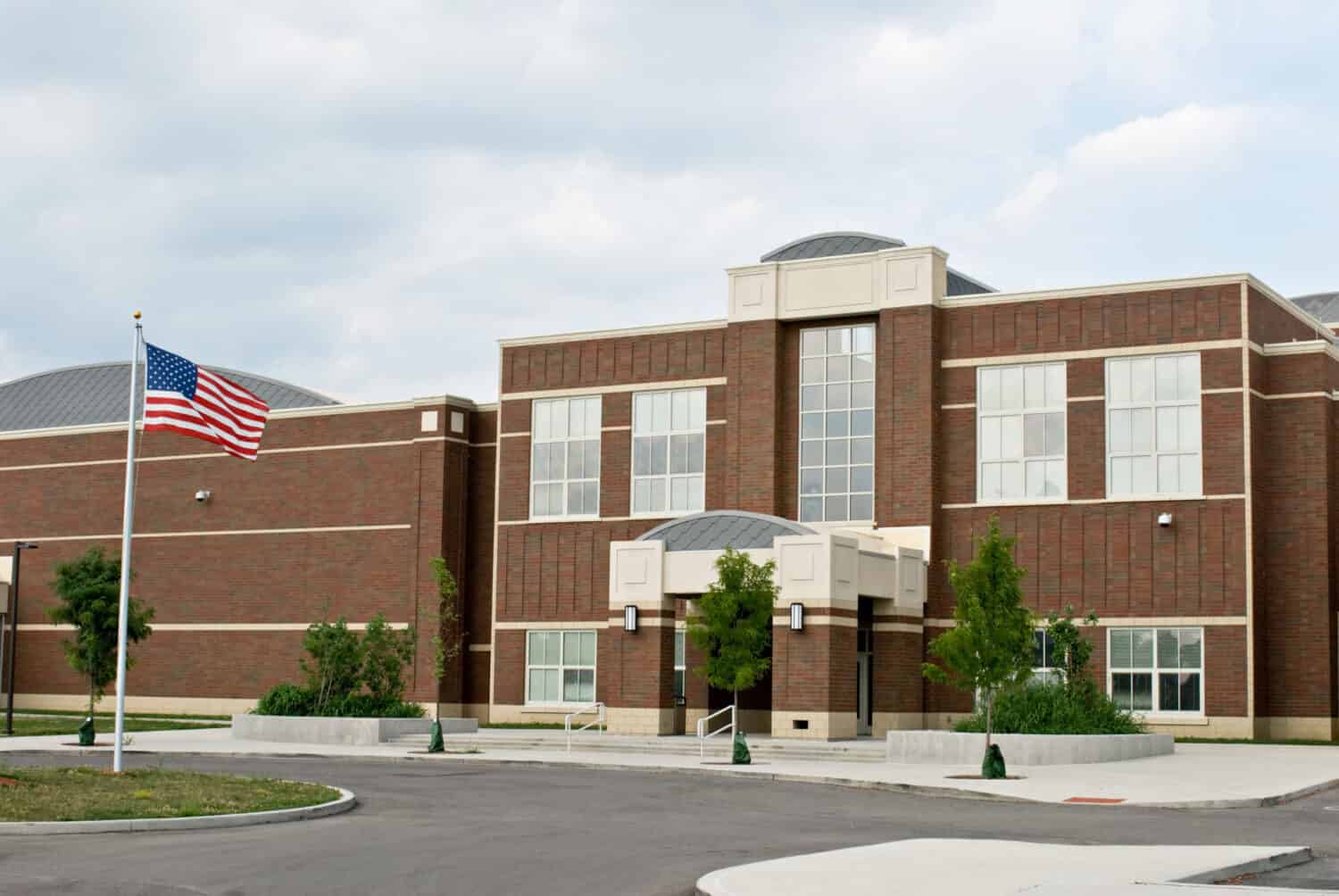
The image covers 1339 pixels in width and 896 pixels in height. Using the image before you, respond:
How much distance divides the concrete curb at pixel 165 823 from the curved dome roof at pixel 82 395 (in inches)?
1834

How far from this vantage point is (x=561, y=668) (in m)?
48.3

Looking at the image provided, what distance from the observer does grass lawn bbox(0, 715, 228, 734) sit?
42750 mm

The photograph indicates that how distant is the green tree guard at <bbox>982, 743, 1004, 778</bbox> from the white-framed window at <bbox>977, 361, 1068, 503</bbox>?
14888 mm

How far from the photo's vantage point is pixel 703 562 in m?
40.8

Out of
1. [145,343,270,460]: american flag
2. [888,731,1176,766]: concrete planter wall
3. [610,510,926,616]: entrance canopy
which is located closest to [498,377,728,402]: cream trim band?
[610,510,926,616]: entrance canopy

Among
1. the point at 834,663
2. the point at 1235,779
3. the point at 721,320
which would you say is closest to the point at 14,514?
the point at 721,320

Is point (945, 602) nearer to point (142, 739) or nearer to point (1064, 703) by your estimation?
point (1064, 703)

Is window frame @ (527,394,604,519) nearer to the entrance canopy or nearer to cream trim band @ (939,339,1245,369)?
the entrance canopy

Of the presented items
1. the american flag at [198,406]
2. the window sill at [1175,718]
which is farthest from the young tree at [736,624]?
the window sill at [1175,718]

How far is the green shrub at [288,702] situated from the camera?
41062mm

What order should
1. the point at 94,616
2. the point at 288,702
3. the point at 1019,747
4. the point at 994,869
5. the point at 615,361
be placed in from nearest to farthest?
the point at 994,869
the point at 1019,747
the point at 94,616
the point at 288,702
the point at 615,361

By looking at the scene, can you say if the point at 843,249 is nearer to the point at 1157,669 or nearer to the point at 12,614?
the point at 1157,669

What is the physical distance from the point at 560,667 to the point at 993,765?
21578 mm

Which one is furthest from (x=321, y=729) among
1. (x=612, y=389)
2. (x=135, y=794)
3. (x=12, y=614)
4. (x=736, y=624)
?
(x=12, y=614)
